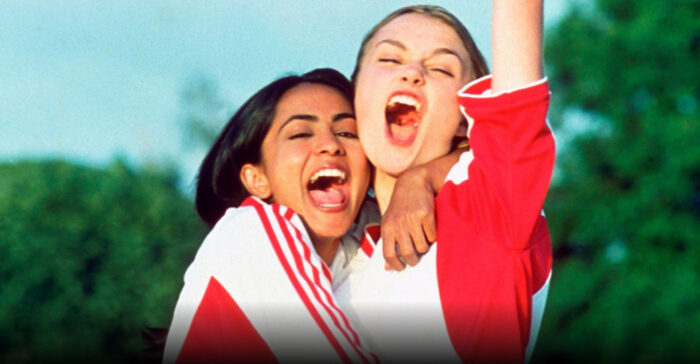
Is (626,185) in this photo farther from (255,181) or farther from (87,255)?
(255,181)

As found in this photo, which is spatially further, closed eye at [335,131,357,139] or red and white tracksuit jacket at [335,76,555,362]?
closed eye at [335,131,357,139]

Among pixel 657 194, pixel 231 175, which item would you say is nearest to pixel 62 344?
pixel 657 194

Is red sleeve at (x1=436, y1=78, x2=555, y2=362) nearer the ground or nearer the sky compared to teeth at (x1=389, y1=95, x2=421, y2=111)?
nearer the ground

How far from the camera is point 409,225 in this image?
185 centimetres

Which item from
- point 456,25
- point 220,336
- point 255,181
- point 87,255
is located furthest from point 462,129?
point 87,255

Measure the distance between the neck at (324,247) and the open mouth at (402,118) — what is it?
0.99ft

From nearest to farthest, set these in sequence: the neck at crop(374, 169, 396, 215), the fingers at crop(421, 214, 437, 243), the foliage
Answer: the fingers at crop(421, 214, 437, 243)
the neck at crop(374, 169, 396, 215)
the foliage

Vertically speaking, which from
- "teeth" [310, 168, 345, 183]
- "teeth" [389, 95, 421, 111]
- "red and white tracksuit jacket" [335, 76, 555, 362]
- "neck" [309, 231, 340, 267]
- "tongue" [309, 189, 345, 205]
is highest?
"teeth" [389, 95, 421, 111]

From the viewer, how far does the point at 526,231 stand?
5.54 ft

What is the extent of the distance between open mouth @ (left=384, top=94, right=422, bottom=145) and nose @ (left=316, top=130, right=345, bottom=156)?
136 mm

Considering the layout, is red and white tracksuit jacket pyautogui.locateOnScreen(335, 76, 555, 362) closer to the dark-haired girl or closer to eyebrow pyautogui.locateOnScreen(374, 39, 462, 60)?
the dark-haired girl

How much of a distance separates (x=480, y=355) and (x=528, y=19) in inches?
23.7

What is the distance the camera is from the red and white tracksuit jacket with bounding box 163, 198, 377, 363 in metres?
1.84

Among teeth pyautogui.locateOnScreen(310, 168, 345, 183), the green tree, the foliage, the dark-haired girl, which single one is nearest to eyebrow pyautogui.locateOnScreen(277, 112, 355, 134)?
the dark-haired girl
